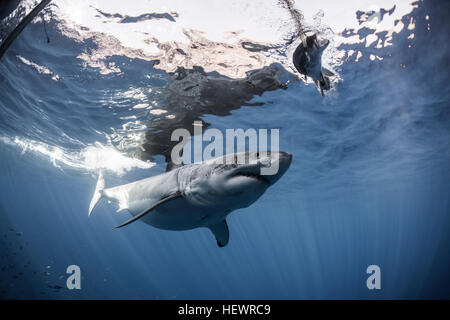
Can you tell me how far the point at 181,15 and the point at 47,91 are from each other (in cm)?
758

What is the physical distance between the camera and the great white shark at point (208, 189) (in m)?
3.11

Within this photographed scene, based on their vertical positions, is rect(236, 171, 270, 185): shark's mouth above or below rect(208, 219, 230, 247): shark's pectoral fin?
below

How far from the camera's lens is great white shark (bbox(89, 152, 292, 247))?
311 cm

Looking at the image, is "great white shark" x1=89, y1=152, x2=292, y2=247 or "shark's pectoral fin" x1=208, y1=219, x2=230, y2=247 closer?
"great white shark" x1=89, y1=152, x2=292, y2=247

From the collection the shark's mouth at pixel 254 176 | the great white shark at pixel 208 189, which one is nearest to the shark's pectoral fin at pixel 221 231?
the great white shark at pixel 208 189

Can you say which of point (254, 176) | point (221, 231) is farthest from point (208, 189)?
point (221, 231)

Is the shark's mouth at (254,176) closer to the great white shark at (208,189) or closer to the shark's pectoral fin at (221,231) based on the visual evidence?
the great white shark at (208,189)

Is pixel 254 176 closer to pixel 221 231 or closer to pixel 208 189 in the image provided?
pixel 208 189

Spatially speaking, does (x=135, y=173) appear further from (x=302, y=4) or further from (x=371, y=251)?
(x=371, y=251)

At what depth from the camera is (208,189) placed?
3600mm

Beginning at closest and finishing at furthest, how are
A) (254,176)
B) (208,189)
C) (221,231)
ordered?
(254,176) < (208,189) < (221,231)

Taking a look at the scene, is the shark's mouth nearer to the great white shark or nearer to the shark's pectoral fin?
the great white shark

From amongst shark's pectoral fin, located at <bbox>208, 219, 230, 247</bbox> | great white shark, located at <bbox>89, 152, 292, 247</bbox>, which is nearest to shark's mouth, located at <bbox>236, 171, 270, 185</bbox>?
great white shark, located at <bbox>89, 152, 292, 247</bbox>
